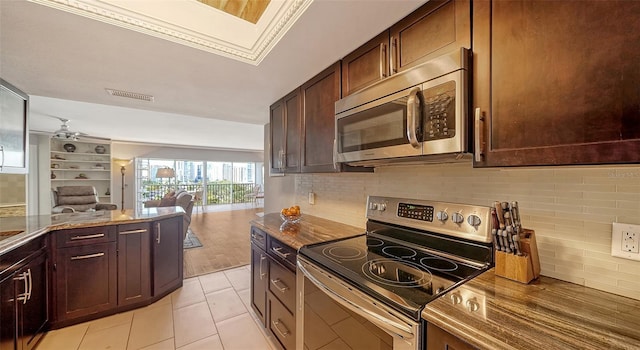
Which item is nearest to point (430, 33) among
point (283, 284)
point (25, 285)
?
point (283, 284)

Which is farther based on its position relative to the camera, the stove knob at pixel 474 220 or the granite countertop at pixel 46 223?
the granite countertop at pixel 46 223

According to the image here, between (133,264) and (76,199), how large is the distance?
5372mm

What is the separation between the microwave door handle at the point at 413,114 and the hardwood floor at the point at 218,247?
316 centimetres

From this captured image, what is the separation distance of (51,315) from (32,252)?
642 mm

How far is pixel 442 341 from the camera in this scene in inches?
28.3

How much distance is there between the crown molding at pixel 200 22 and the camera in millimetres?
1215

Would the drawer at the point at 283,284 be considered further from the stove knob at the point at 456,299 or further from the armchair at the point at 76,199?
the armchair at the point at 76,199

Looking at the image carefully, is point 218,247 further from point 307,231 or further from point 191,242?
point 307,231

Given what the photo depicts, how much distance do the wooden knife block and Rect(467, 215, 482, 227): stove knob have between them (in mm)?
163

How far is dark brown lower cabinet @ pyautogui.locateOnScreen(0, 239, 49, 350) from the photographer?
1436 millimetres

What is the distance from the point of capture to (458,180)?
129 cm

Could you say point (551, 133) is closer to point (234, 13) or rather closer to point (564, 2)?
point (564, 2)

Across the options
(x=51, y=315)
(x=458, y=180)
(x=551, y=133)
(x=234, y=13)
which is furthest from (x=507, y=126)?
(x=51, y=315)

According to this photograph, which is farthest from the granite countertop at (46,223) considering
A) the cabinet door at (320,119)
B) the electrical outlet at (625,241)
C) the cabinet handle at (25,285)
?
the electrical outlet at (625,241)
